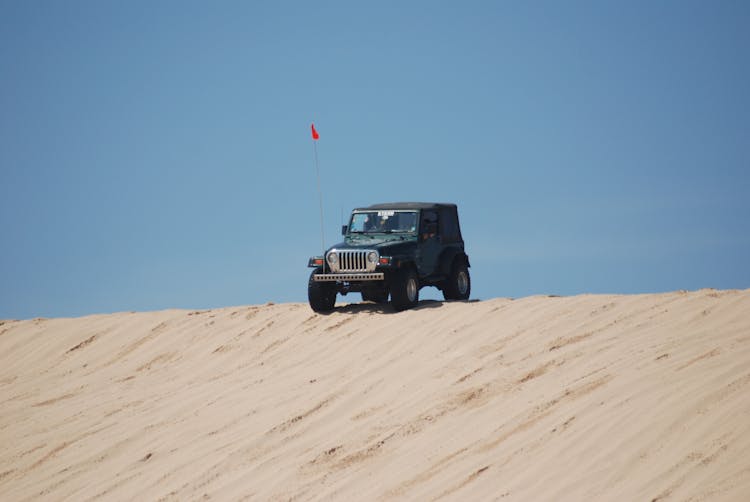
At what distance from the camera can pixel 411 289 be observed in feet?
53.7

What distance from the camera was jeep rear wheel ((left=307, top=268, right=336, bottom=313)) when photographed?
16594 millimetres

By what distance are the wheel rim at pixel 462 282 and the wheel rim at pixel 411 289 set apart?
1686 millimetres

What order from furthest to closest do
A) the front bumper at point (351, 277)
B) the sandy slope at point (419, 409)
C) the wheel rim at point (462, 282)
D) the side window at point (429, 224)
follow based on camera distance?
the wheel rim at point (462, 282), the side window at point (429, 224), the front bumper at point (351, 277), the sandy slope at point (419, 409)

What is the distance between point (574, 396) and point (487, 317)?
4.25 meters

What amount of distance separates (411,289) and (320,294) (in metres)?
1.67

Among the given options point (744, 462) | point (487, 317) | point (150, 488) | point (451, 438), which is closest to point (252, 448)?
point (150, 488)

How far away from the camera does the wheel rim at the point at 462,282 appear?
59.1 feet

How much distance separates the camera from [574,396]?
9844mm

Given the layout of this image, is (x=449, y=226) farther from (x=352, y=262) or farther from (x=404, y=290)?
(x=352, y=262)

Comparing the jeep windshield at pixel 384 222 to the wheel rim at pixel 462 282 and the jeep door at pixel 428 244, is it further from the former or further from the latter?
the wheel rim at pixel 462 282

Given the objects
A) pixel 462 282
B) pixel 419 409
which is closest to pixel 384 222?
pixel 462 282

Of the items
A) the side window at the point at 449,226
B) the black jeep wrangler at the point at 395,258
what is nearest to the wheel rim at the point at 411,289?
the black jeep wrangler at the point at 395,258

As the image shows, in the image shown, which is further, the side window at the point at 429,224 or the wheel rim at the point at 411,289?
the side window at the point at 429,224

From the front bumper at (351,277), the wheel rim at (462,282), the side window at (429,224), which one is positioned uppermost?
the side window at (429,224)
